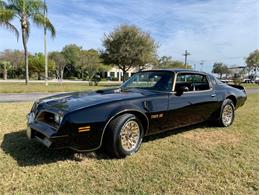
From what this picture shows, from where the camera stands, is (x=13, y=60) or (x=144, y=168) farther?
(x=13, y=60)

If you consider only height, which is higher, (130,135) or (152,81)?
(152,81)

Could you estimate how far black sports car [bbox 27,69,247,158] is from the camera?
A: 3.40 metres

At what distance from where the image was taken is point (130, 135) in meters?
3.90

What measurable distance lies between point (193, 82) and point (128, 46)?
21.2 metres

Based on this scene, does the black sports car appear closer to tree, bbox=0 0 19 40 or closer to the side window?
the side window

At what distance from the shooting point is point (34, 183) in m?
2.98

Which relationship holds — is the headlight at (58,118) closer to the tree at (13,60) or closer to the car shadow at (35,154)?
the car shadow at (35,154)

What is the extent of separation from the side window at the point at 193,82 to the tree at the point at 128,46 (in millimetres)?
20546

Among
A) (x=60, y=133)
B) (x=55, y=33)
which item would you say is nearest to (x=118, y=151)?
(x=60, y=133)

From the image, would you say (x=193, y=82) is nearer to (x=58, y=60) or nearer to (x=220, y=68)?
(x=58, y=60)

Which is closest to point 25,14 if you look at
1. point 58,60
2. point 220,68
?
point 58,60

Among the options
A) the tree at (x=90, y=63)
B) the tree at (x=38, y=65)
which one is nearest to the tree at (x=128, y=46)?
the tree at (x=90, y=63)

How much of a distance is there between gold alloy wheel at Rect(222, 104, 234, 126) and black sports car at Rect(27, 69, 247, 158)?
1.31ft

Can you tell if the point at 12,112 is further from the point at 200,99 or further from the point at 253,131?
the point at 253,131
